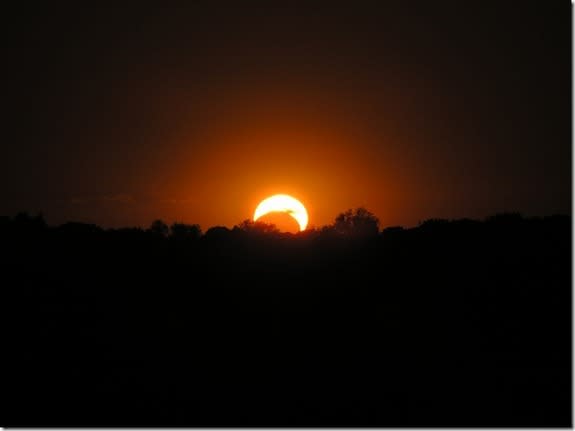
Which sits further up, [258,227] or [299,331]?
[258,227]

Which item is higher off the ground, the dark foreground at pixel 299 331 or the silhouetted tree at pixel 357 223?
the silhouetted tree at pixel 357 223

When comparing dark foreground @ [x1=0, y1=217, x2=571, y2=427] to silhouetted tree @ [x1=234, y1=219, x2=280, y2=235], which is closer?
dark foreground @ [x1=0, y1=217, x2=571, y2=427]

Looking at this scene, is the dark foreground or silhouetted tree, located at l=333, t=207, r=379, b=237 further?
silhouetted tree, located at l=333, t=207, r=379, b=237

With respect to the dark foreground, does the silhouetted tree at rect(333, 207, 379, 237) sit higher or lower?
higher

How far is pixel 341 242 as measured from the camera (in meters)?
34.5

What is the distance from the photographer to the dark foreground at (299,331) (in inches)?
688

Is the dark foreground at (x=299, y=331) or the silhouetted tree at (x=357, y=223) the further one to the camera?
the silhouetted tree at (x=357, y=223)

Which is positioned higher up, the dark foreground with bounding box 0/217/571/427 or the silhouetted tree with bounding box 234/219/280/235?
the silhouetted tree with bounding box 234/219/280/235

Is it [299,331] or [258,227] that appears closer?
[299,331]

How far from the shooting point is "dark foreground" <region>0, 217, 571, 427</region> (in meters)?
17.5

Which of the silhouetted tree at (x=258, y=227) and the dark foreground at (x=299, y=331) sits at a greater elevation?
the silhouetted tree at (x=258, y=227)

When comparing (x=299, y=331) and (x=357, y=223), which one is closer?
(x=299, y=331)

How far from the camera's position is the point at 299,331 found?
76.4 ft

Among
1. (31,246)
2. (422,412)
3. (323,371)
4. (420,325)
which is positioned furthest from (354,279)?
(31,246)
